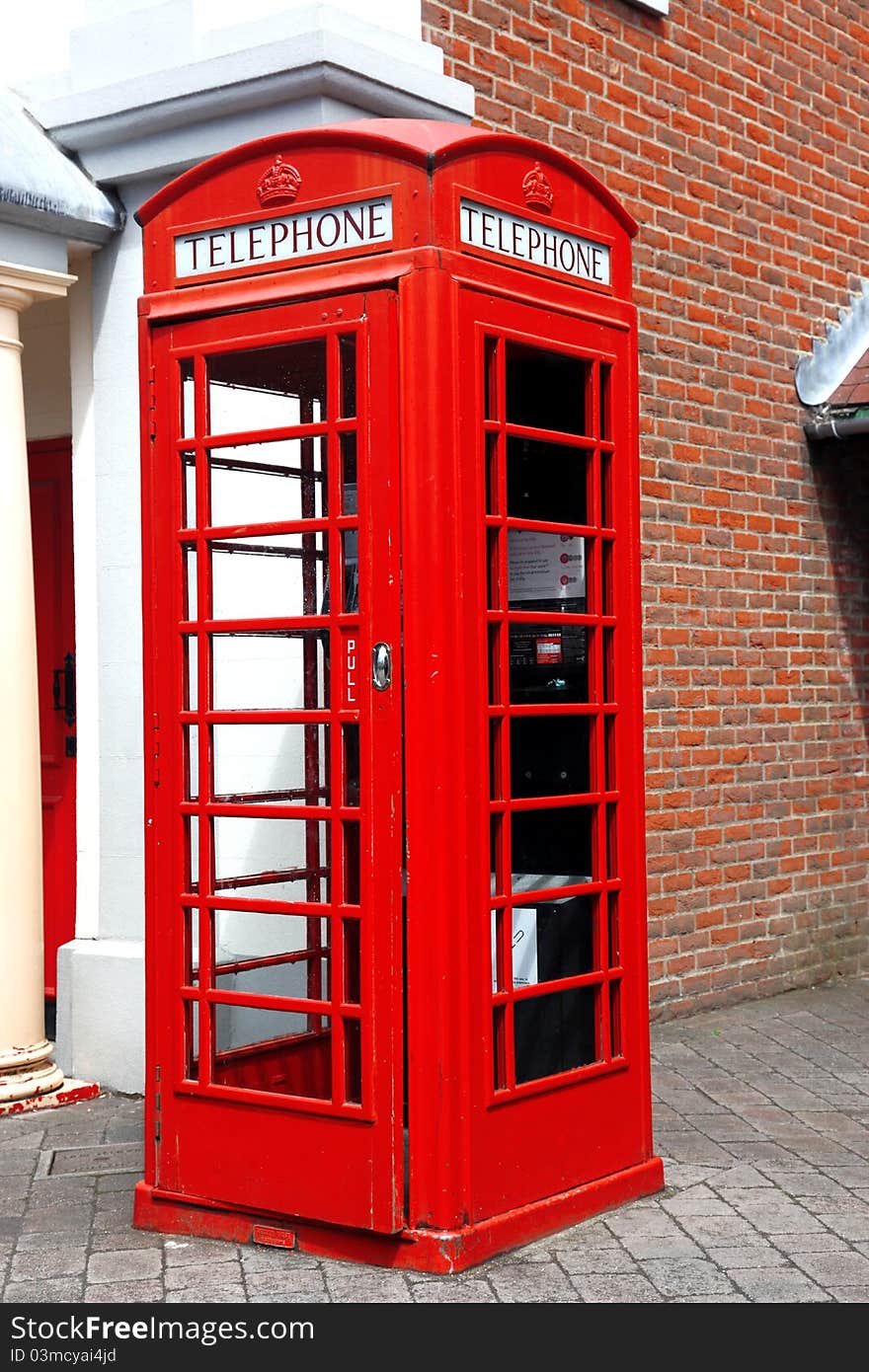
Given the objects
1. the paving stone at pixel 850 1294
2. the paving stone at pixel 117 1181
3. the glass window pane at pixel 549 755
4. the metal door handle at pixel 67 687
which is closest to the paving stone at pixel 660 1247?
the paving stone at pixel 850 1294

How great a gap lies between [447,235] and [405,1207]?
Result: 7.82 feet

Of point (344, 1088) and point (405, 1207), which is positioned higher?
point (344, 1088)

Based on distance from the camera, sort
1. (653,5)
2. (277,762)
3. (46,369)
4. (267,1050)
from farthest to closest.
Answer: (653,5), (46,369), (277,762), (267,1050)

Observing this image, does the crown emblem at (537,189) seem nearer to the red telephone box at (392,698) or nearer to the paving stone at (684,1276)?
the red telephone box at (392,698)

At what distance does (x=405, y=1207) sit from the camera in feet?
14.0

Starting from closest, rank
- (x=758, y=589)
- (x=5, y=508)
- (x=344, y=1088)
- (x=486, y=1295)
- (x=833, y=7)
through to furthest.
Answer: (x=486, y=1295) < (x=344, y=1088) < (x=5, y=508) < (x=758, y=589) < (x=833, y=7)

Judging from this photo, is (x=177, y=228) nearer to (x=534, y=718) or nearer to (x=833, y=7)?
(x=534, y=718)

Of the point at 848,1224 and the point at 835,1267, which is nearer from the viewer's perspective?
the point at 835,1267

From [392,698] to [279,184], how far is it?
1.35 metres

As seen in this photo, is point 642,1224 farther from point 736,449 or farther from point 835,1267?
point 736,449

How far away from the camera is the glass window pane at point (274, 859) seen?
4770 millimetres

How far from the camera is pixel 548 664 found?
4703 mm

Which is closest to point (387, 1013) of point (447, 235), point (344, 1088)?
point (344, 1088)

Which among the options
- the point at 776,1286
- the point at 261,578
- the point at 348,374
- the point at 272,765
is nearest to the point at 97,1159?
the point at 272,765
